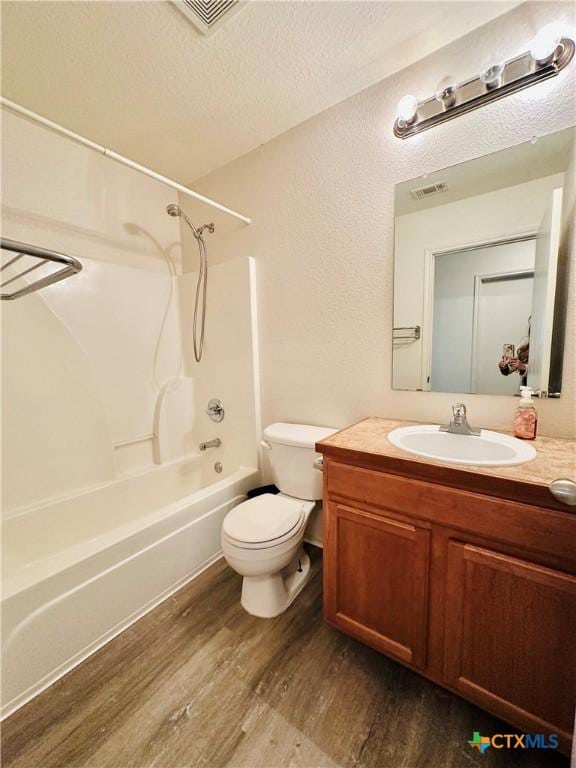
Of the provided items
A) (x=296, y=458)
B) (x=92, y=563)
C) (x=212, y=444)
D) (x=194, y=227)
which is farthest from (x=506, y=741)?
(x=194, y=227)

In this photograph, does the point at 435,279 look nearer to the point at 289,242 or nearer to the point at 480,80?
the point at 480,80

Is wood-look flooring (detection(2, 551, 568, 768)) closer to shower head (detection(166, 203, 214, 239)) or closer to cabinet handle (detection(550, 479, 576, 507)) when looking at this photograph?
cabinet handle (detection(550, 479, 576, 507))

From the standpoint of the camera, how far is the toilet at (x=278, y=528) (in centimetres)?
125

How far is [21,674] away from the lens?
3.34 ft

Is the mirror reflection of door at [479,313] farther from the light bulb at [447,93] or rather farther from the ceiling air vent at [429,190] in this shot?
the light bulb at [447,93]

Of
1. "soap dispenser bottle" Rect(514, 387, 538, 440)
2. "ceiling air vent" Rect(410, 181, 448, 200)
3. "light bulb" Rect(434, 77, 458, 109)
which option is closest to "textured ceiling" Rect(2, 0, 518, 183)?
"light bulb" Rect(434, 77, 458, 109)

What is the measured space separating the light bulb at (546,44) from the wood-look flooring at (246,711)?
2.18 metres

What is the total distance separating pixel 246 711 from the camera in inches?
38.7

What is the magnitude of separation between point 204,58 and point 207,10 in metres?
0.18

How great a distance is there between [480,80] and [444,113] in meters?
0.13

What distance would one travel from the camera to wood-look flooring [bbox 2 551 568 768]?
2.86 feet

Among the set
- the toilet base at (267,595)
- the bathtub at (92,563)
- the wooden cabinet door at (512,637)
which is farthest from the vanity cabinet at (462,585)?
the bathtub at (92,563)

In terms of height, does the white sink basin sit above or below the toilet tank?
above

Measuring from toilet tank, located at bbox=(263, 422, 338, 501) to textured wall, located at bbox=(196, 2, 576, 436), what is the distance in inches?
6.3
